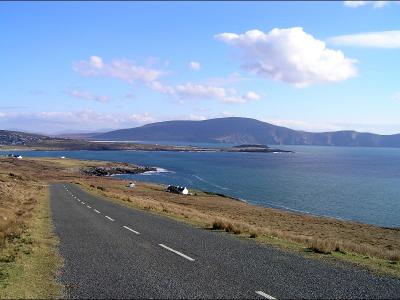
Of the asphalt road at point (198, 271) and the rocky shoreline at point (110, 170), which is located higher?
the asphalt road at point (198, 271)

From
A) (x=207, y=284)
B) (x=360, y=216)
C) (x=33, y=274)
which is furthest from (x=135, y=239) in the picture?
(x=360, y=216)

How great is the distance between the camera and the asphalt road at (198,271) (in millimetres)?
9680

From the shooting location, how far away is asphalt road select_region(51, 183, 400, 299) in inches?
381

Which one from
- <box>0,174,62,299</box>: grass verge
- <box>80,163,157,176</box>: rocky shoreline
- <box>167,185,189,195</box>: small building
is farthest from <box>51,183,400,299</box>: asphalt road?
<box>80,163,157,176</box>: rocky shoreline

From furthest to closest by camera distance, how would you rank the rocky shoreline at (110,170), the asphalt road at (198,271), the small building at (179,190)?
the rocky shoreline at (110,170) < the small building at (179,190) < the asphalt road at (198,271)

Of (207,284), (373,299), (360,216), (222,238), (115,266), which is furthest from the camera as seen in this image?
(360,216)

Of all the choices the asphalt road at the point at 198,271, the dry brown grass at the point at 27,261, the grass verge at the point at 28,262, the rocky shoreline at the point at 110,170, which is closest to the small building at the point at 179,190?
the rocky shoreline at the point at 110,170

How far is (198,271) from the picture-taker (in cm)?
1172

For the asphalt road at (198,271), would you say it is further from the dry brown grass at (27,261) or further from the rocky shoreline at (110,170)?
the rocky shoreline at (110,170)

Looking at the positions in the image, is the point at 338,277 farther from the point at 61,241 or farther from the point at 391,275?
the point at 61,241

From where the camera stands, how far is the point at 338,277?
447 inches

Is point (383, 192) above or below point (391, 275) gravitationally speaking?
A: below

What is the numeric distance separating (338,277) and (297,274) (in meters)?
1.03

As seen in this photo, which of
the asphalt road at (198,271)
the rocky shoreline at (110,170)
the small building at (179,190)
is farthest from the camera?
the rocky shoreline at (110,170)
